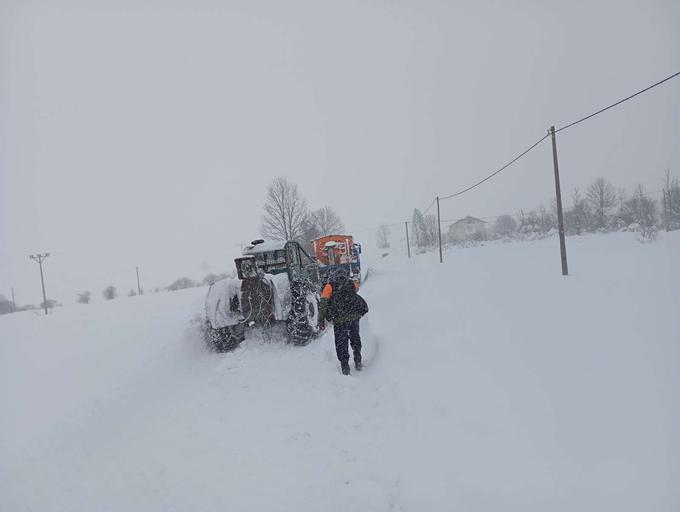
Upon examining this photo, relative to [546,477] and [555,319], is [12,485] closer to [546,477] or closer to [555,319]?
[546,477]

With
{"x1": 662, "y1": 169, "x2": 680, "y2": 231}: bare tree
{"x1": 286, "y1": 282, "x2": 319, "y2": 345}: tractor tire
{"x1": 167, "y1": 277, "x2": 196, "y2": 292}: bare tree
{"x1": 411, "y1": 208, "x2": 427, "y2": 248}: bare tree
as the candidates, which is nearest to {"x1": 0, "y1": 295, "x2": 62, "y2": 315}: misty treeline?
{"x1": 167, "y1": 277, "x2": 196, "y2": 292}: bare tree

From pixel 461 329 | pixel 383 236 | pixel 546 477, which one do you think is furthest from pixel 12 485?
pixel 383 236

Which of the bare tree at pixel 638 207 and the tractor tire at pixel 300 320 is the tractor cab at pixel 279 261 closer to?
the tractor tire at pixel 300 320

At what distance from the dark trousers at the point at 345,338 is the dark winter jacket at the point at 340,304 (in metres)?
0.10

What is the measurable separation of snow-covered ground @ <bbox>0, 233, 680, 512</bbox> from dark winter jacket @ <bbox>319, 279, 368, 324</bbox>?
892mm

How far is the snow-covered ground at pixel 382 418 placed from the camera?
3066mm

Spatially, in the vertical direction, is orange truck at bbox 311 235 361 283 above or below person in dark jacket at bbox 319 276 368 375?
above

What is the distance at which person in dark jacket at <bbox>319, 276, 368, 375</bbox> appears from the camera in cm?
571

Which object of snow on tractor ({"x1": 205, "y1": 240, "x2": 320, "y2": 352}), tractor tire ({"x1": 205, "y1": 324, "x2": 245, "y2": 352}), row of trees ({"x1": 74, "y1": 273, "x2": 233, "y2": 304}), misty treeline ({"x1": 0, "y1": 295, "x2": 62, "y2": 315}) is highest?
snow on tractor ({"x1": 205, "y1": 240, "x2": 320, "y2": 352})

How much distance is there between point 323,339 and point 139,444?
148 inches

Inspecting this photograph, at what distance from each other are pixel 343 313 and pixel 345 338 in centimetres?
40

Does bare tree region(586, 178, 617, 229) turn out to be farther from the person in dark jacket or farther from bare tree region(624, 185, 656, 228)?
the person in dark jacket

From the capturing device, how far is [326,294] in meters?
5.75

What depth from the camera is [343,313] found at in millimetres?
5715
